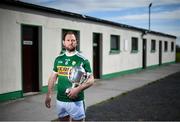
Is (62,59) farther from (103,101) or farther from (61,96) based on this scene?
(103,101)

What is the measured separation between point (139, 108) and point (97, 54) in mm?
7999

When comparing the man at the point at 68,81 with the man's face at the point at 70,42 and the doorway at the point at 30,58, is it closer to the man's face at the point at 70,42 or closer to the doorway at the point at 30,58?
the man's face at the point at 70,42

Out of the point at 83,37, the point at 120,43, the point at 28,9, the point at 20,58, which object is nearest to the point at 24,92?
the point at 20,58

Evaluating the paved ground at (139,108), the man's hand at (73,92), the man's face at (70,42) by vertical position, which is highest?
the man's face at (70,42)

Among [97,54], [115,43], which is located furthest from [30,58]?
[115,43]

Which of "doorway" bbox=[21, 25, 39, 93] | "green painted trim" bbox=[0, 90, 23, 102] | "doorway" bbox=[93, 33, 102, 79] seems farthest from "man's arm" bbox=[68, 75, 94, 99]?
"doorway" bbox=[93, 33, 102, 79]

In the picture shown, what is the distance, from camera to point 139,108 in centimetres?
853

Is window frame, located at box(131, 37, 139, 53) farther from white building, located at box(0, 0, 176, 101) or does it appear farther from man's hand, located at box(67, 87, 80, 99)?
man's hand, located at box(67, 87, 80, 99)

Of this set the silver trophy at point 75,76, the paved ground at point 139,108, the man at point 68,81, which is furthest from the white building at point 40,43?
the silver trophy at point 75,76

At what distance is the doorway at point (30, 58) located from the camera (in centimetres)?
1083

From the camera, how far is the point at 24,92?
10891mm

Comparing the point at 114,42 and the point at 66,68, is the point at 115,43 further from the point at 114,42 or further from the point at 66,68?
the point at 66,68

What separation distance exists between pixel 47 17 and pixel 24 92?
119 inches

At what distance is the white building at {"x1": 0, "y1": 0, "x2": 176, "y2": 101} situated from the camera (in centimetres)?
973
